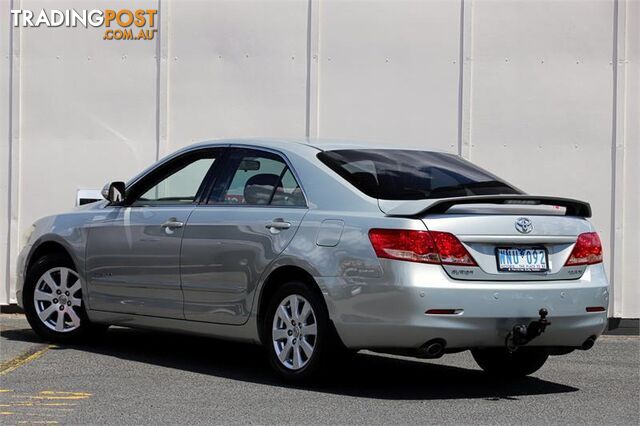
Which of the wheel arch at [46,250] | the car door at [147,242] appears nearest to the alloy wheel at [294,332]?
the car door at [147,242]

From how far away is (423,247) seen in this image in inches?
306

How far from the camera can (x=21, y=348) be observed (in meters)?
10.2

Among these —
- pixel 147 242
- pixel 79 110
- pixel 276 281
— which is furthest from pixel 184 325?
pixel 79 110

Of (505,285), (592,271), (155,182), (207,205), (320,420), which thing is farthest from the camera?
(155,182)

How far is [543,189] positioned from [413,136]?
142 cm

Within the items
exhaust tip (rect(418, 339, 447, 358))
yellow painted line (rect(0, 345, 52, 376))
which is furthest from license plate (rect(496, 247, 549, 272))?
yellow painted line (rect(0, 345, 52, 376))

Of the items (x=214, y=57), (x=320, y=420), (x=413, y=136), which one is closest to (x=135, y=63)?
(x=214, y=57)

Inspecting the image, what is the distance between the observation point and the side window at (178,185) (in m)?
9.61

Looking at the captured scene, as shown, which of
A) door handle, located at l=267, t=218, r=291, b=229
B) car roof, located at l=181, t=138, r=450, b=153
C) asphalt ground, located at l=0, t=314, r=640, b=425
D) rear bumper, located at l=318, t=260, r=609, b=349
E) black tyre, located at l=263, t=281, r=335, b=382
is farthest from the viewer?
car roof, located at l=181, t=138, r=450, b=153

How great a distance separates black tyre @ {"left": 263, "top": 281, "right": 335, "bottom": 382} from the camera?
8133 mm

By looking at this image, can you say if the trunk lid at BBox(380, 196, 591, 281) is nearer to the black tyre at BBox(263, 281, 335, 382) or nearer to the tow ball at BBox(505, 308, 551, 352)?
the tow ball at BBox(505, 308, 551, 352)

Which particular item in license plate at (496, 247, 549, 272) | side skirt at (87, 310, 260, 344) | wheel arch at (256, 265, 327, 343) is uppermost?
license plate at (496, 247, 549, 272)

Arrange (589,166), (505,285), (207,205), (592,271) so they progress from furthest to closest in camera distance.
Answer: (589,166) → (207,205) → (592,271) → (505,285)

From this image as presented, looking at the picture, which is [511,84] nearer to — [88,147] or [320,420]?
[88,147]
